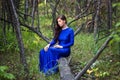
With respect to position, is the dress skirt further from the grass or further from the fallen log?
the fallen log

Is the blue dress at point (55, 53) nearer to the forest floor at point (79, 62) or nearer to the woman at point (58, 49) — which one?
the woman at point (58, 49)

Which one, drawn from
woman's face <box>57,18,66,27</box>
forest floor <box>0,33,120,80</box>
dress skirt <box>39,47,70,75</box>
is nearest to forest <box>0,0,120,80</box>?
forest floor <box>0,33,120,80</box>

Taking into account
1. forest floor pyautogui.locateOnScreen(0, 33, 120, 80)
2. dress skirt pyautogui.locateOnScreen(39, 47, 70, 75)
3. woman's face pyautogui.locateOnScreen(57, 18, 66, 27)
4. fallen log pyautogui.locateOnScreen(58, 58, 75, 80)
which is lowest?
forest floor pyautogui.locateOnScreen(0, 33, 120, 80)

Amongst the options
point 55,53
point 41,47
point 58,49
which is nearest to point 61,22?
point 58,49

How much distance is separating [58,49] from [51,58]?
0.96 ft

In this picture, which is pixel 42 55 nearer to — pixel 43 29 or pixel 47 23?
pixel 43 29

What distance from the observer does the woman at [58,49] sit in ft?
22.3

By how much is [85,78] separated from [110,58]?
1354mm

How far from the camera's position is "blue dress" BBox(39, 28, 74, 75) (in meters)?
6.81

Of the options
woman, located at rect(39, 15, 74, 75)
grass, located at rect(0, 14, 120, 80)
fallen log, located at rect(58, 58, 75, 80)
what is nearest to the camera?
fallen log, located at rect(58, 58, 75, 80)

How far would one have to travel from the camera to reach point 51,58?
22.9 ft

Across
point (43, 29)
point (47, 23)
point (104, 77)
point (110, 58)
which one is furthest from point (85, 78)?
point (47, 23)

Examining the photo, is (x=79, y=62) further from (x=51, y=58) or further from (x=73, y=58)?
(x=51, y=58)

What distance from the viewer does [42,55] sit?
7.05 m
